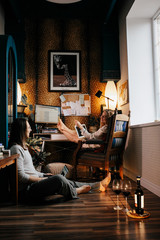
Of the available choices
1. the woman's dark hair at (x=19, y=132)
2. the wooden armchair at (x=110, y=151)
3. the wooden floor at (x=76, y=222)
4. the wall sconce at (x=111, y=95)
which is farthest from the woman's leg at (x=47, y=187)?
the wall sconce at (x=111, y=95)

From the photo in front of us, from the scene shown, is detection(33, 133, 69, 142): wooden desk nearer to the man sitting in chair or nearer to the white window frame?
the man sitting in chair

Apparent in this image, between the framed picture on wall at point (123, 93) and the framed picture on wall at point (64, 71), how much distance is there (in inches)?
38.2

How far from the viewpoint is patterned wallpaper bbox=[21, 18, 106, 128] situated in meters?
4.88

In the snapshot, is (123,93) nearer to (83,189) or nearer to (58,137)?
(58,137)

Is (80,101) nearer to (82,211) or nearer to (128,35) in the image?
(128,35)

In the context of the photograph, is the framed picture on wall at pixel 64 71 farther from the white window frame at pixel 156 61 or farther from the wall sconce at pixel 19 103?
the white window frame at pixel 156 61

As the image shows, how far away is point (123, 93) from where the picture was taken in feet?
13.9

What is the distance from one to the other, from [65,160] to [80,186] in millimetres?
2118

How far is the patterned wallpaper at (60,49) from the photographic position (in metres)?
4.88

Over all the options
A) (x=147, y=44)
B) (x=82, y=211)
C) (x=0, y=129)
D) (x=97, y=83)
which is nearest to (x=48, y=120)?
(x=97, y=83)

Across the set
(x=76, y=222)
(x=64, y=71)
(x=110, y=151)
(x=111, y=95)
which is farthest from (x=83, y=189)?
(x=64, y=71)

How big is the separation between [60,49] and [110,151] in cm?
284

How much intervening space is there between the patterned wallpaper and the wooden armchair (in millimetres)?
1539

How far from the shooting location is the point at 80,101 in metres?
4.89
